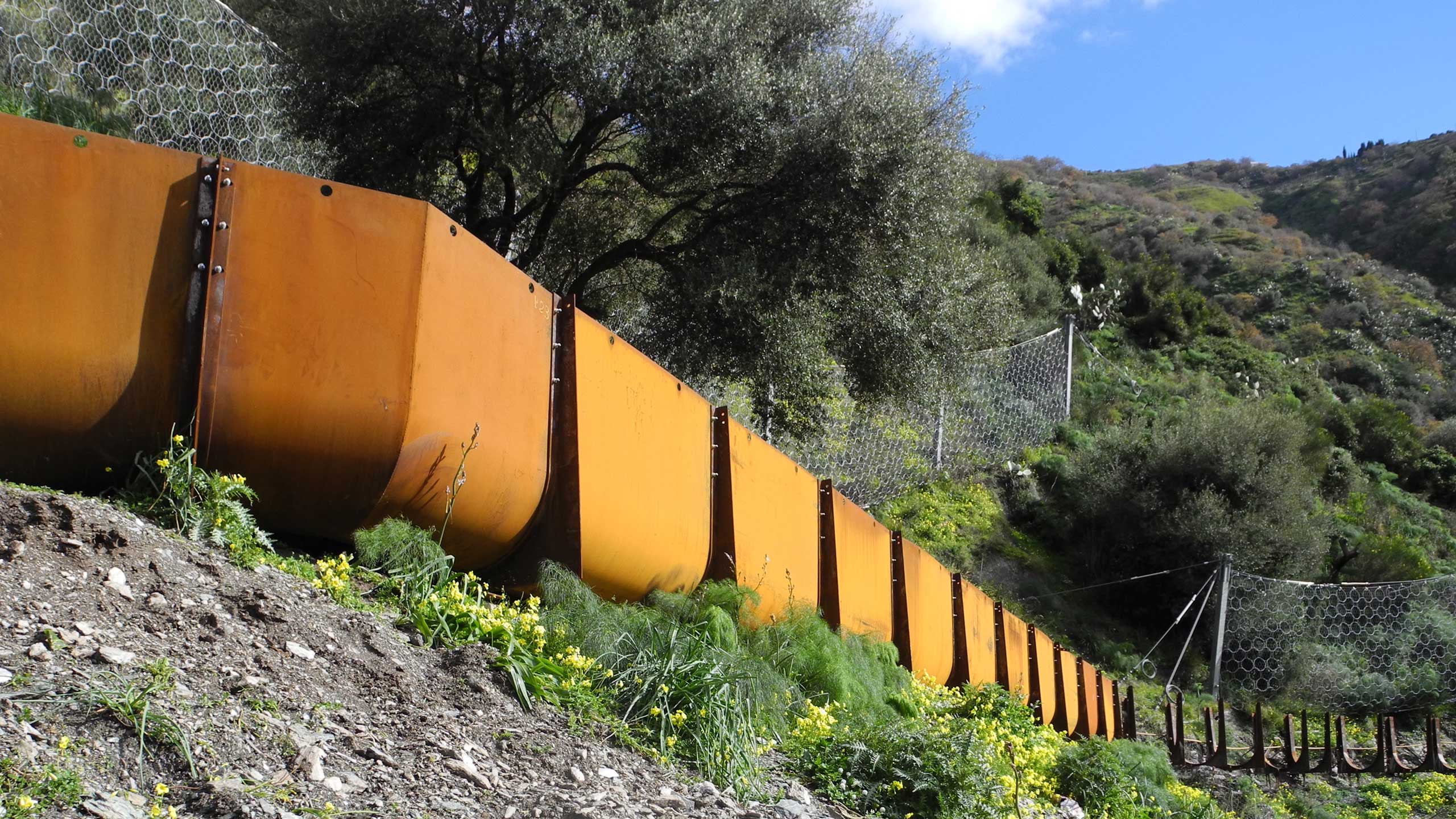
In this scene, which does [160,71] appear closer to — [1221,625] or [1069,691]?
[1069,691]

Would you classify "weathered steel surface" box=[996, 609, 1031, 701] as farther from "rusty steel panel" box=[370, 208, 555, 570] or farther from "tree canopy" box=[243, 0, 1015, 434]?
"rusty steel panel" box=[370, 208, 555, 570]

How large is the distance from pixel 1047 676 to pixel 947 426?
663 cm

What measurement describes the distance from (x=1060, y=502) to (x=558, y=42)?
12226 mm

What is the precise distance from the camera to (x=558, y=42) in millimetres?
8859

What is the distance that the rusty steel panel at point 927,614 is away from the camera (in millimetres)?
6840

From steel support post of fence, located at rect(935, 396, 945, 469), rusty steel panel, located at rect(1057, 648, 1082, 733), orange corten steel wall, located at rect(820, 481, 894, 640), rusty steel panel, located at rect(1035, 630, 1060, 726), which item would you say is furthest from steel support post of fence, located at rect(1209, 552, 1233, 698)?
orange corten steel wall, located at rect(820, 481, 894, 640)

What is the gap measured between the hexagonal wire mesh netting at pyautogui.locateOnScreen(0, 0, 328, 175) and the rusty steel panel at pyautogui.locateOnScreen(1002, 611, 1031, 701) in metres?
6.81

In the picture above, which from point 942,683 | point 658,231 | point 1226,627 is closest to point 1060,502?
point 1226,627

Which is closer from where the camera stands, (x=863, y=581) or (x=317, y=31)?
(x=863, y=581)

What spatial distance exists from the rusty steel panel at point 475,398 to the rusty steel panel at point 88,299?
607 mm

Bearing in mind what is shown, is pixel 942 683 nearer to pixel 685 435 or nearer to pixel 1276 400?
pixel 685 435

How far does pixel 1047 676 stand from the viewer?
9.95 meters

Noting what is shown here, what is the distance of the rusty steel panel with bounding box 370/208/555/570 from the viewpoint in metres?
3.29

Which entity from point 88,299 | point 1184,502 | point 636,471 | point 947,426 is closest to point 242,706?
point 88,299
